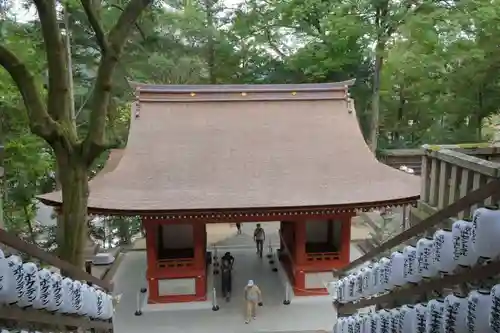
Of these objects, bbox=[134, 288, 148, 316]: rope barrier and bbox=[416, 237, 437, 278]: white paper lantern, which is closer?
bbox=[416, 237, 437, 278]: white paper lantern

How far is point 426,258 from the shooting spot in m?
3.40

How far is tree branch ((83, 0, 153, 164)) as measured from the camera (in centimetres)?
490

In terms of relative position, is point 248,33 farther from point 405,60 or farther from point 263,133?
point 263,133

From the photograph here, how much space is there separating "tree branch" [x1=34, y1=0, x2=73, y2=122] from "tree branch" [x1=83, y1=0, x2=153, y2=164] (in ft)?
1.07

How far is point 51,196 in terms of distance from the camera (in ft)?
28.8

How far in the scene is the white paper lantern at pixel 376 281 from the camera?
457 cm

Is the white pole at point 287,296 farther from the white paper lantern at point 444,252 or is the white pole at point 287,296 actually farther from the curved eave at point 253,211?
the white paper lantern at point 444,252

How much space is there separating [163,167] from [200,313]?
309cm

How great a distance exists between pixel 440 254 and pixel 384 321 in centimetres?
122

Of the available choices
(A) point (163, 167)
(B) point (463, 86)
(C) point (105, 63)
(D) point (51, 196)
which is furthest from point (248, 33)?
(C) point (105, 63)

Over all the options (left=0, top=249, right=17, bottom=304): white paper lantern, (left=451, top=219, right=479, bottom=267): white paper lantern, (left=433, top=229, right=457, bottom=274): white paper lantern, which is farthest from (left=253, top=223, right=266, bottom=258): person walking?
(left=0, top=249, right=17, bottom=304): white paper lantern

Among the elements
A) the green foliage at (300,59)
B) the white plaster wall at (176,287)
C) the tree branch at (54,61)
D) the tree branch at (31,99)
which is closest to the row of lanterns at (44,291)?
the tree branch at (31,99)

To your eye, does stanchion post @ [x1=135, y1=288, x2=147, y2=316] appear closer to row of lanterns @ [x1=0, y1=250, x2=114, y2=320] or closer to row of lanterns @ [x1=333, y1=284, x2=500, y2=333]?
row of lanterns @ [x1=0, y1=250, x2=114, y2=320]

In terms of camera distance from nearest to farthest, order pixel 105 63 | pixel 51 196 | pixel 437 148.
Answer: pixel 437 148, pixel 105 63, pixel 51 196
